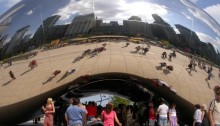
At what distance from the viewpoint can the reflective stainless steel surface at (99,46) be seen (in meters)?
9.00

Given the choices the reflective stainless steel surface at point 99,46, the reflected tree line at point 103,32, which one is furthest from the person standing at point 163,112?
the reflected tree line at point 103,32

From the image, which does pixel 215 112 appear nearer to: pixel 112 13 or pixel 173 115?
pixel 173 115

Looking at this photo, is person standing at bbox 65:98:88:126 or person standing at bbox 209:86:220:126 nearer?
person standing at bbox 209:86:220:126

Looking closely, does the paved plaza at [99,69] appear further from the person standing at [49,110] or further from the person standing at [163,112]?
the person standing at [163,112]

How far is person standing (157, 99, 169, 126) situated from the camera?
34.4 feet

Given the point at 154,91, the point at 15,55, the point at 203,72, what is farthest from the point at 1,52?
the point at 203,72

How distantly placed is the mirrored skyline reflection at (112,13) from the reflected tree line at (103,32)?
3.0 inches

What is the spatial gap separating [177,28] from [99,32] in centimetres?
151

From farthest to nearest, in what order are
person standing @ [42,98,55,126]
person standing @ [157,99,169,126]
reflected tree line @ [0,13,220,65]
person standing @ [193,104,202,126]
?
person standing @ [157,99,169,126]
person standing @ [193,104,202,126]
person standing @ [42,98,55,126]
reflected tree line @ [0,13,220,65]

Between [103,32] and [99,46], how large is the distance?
0.27 m

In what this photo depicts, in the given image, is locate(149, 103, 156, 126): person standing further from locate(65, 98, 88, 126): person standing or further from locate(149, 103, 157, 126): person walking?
locate(65, 98, 88, 126): person standing

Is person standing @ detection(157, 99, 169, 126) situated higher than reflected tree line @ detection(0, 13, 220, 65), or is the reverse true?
reflected tree line @ detection(0, 13, 220, 65)

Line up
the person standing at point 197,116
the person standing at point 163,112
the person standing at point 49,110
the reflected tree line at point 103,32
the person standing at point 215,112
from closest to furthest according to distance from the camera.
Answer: the person standing at point 215,112 < the reflected tree line at point 103,32 < the person standing at point 49,110 < the person standing at point 197,116 < the person standing at point 163,112

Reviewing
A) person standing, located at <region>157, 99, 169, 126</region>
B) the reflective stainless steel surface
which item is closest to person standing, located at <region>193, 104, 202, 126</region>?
the reflective stainless steel surface
